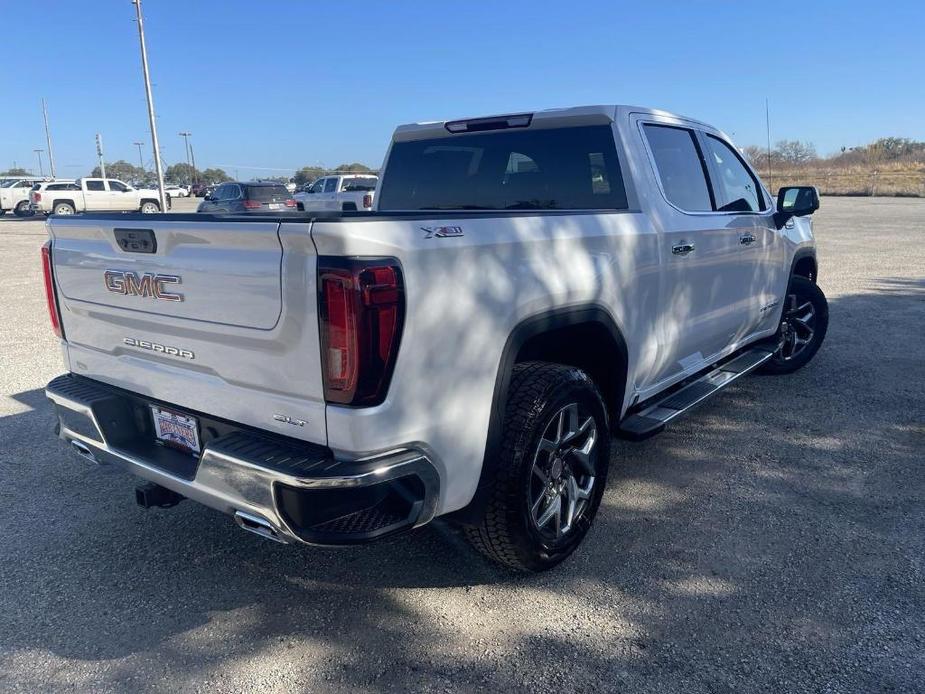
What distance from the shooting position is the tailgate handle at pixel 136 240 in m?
2.62

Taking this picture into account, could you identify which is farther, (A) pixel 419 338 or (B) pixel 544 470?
(B) pixel 544 470

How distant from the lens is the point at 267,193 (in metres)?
23.6

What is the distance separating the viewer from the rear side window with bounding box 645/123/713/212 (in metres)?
3.91

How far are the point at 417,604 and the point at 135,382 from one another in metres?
1.46

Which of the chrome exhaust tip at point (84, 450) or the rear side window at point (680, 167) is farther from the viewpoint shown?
the rear side window at point (680, 167)

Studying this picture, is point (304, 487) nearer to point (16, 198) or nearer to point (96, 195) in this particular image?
point (96, 195)

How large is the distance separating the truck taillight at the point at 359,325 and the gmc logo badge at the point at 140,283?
715 millimetres

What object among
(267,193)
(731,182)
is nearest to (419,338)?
(731,182)

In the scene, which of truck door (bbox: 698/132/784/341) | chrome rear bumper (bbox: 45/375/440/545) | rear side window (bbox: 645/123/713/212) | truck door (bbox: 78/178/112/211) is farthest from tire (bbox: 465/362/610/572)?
truck door (bbox: 78/178/112/211)

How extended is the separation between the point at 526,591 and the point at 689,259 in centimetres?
199

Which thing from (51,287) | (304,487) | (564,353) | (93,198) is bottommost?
(304,487)

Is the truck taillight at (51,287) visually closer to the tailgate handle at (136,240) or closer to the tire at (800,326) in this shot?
the tailgate handle at (136,240)

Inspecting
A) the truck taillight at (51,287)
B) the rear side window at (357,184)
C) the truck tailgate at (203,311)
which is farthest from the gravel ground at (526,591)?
the rear side window at (357,184)

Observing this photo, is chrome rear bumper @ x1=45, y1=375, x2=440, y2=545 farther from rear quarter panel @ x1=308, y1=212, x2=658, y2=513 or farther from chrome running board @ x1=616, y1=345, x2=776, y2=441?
chrome running board @ x1=616, y1=345, x2=776, y2=441
